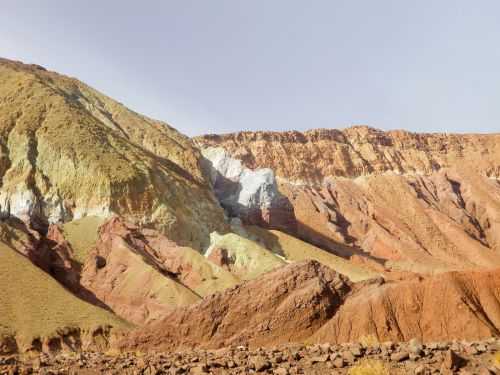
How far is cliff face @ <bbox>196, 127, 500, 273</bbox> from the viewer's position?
313ft

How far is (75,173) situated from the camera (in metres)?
60.8

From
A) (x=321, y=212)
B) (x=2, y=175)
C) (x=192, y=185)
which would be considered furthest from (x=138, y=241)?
→ (x=321, y=212)

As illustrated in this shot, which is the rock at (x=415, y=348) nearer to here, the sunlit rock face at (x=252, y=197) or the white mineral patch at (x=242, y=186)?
the sunlit rock face at (x=252, y=197)

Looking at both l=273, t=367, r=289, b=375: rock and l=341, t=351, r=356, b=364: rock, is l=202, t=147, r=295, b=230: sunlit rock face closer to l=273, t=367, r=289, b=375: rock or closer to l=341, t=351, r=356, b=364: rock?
l=341, t=351, r=356, b=364: rock

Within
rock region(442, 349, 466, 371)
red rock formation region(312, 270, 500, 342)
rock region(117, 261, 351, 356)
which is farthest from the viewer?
rock region(117, 261, 351, 356)

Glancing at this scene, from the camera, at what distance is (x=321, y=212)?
10206 cm

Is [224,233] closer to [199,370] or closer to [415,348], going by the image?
[199,370]

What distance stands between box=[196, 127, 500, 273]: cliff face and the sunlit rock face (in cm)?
288

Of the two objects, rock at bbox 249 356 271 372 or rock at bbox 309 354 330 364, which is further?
rock at bbox 309 354 330 364

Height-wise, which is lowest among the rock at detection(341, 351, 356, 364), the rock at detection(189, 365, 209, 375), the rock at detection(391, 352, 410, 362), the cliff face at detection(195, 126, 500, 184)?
the rock at detection(189, 365, 209, 375)

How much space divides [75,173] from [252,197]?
28702 millimetres

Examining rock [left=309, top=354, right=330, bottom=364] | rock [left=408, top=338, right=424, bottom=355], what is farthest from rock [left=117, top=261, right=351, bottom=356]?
rock [left=408, top=338, right=424, bottom=355]

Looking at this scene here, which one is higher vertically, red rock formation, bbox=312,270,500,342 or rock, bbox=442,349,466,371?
red rock formation, bbox=312,270,500,342

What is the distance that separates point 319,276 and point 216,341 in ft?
13.9
